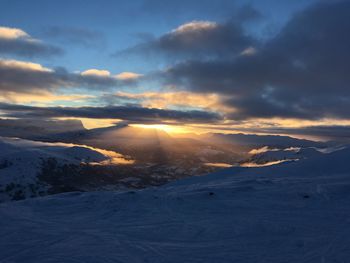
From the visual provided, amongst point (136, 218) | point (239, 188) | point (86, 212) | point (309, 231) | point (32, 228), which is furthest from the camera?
point (239, 188)

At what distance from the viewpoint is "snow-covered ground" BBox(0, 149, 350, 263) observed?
49.1 ft

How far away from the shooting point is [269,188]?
92.9 feet

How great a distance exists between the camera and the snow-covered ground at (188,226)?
15.0 meters

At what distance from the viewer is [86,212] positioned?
2286cm

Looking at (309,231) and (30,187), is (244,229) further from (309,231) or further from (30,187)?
(30,187)

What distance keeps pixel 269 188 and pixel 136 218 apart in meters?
11.5

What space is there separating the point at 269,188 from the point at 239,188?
2260 mm

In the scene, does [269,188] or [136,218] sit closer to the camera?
[136,218]

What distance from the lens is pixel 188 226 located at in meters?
18.9

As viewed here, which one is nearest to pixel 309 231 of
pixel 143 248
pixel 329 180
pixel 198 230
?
pixel 198 230

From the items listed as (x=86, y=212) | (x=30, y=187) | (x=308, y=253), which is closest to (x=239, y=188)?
(x=86, y=212)

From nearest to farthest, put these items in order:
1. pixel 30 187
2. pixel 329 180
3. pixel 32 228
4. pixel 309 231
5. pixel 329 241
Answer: pixel 329 241
pixel 309 231
pixel 32 228
pixel 329 180
pixel 30 187

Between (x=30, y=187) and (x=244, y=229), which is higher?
(x=244, y=229)

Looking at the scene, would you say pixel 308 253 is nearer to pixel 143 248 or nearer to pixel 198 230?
pixel 198 230
